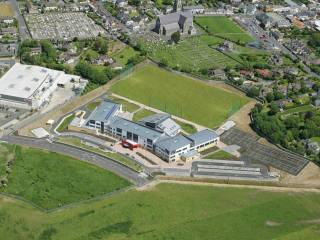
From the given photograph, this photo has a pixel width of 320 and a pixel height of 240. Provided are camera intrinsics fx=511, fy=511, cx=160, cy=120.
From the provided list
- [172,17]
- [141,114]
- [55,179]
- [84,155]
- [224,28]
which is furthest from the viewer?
[224,28]

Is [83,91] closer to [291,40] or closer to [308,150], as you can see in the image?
[308,150]

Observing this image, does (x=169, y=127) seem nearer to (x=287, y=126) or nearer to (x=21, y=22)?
(x=287, y=126)

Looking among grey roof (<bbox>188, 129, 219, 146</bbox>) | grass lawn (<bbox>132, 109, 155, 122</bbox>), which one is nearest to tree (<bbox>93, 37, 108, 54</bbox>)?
grass lawn (<bbox>132, 109, 155, 122</bbox>)

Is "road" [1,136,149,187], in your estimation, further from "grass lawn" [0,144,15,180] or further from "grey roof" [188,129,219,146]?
"grey roof" [188,129,219,146]

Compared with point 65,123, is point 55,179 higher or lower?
higher

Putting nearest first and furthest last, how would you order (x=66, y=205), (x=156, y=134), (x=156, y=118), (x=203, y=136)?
(x=66, y=205) < (x=156, y=134) < (x=203, y=136) < (x=156, y=118)

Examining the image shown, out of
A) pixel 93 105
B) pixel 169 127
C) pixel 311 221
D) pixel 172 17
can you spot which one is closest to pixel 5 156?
pixel 93 105

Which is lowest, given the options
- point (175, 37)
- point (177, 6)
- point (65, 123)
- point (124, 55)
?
point (124, 55)
